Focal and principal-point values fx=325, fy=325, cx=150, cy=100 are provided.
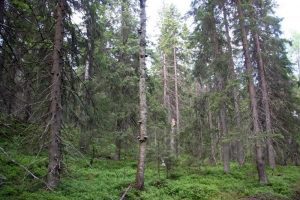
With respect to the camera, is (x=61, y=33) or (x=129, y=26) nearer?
(x=61, y=33)

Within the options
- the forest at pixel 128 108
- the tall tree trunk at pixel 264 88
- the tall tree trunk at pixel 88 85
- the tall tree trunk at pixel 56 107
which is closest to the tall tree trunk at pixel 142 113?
the forest at pixel 128 108

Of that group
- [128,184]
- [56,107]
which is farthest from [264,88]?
[56,107]

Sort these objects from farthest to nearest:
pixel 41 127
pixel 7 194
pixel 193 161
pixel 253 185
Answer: pixel 193 161, pixel 253 185, pixel 41 127, pixel 7 194

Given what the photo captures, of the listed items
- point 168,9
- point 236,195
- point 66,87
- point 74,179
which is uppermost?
point 168,9

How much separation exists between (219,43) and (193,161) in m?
7.45

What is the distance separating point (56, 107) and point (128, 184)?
14.9ft

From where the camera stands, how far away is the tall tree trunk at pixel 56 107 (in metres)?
10.2

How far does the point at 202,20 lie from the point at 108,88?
7218 millimetres

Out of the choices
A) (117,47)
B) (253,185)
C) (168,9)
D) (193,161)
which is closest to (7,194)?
(253,185)

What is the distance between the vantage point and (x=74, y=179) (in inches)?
484

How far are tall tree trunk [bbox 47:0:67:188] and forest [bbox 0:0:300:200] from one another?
3cm

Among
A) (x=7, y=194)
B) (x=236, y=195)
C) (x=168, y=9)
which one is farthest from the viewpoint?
(x=168, y=9)

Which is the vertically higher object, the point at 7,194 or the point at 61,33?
the point at 61,33

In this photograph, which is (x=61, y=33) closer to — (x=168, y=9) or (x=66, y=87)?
(x=66, y=87)
